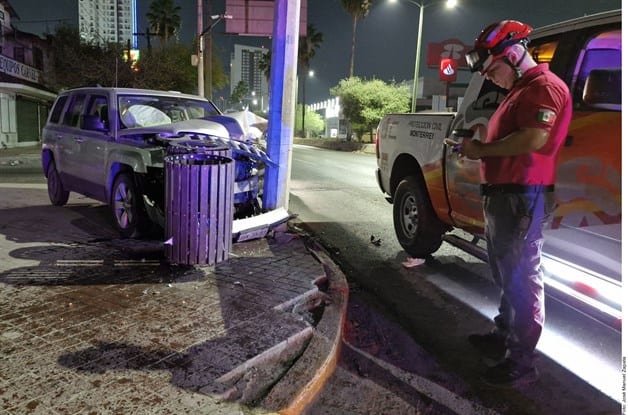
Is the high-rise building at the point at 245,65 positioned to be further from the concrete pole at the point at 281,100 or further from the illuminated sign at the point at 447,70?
the concrete pole at the point at 281,100

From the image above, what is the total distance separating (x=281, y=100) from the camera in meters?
6.56

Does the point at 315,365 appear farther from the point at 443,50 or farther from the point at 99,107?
the point at 443,50

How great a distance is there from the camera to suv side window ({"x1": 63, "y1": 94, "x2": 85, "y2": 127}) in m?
7.64

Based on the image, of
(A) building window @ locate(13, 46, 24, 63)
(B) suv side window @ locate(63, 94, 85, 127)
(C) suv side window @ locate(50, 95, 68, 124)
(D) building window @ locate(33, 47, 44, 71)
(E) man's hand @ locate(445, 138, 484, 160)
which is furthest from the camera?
(D) building window @ locate(33, 47, 44, 71)

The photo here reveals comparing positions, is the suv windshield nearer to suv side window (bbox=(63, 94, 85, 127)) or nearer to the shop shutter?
suv side window (bbox=(63, 94, 85, 127))

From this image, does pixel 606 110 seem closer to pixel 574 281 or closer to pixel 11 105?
pixel 574 281

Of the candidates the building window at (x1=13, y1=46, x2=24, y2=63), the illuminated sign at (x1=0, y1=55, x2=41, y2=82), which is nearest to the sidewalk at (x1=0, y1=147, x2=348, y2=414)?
the illuminated sign at (x1=0, y1=55, x2=41, y2=82)

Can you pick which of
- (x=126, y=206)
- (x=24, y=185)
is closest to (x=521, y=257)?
(x=126, y=206)

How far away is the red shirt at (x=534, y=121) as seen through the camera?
3.06 m

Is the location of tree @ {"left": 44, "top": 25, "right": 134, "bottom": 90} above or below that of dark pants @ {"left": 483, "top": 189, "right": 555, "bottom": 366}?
above

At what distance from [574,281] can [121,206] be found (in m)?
5.02

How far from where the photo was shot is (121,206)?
6293mm

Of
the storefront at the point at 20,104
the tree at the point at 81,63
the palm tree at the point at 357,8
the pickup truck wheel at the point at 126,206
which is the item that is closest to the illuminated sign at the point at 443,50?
the palm tree at the point at 357,8

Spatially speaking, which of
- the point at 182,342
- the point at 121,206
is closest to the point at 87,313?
the point at 182,342
